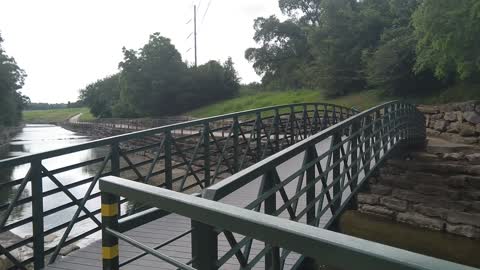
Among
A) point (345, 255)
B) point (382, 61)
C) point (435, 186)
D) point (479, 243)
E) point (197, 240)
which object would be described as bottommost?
point (479, 243)

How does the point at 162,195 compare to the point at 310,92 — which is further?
the point at 310,92

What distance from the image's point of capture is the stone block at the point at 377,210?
10.6m

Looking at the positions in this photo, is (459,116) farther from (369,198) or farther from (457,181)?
(369,198)

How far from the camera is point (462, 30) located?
15.0 meters

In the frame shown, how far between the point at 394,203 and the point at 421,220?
35.1 inches

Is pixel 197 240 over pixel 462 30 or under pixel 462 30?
under

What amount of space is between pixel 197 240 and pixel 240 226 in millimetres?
430

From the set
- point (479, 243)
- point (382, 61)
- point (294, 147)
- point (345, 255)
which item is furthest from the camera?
point (382, 61)

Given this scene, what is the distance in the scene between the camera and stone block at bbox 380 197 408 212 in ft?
34.5

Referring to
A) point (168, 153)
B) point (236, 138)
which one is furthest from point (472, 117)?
point (168, 153)

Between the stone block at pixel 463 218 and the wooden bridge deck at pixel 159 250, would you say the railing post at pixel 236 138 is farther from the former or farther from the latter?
the stone block at pixel 463 218

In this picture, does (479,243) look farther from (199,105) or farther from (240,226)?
(199,105)

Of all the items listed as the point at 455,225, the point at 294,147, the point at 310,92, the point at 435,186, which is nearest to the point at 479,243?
the point at 455,225

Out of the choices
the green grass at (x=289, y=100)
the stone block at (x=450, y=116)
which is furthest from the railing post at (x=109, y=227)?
the green grass at (x=289, y=100)
